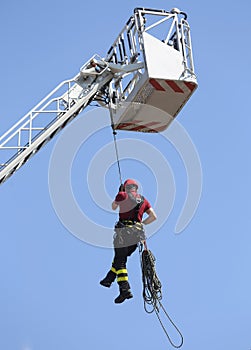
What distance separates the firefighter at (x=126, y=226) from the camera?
612 inches

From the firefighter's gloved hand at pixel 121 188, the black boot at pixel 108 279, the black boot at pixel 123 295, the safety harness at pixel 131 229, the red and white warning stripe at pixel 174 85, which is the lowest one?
the black boot at pixel 123 295

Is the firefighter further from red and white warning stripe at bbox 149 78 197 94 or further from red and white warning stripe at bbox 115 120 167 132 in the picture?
red and white warning stripe at bbox 149 78 197 94

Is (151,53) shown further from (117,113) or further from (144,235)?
(144,235)

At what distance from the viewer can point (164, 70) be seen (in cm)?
1552

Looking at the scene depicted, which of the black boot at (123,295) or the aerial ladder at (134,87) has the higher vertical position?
the aerial ladder at (134,87)

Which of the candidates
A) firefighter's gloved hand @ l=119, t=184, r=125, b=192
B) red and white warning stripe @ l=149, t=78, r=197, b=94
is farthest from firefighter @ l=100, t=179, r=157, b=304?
red and white warning stripe @ l=149, t=78, r=197, b=94

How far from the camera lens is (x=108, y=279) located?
15.6 meters

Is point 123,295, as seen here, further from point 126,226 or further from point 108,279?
point 126,226

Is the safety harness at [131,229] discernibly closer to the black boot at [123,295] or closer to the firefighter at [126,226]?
the firefighter at [126,226]

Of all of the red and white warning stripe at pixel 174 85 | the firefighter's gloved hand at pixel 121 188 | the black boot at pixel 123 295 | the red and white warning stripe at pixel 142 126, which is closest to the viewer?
the black boot at pixel 123 295

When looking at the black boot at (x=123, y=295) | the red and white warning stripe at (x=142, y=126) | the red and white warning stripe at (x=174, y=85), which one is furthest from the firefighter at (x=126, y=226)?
the red and white warning stripe at (x=174, y=85)

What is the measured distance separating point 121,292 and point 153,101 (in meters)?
3.80

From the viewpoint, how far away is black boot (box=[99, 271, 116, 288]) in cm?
1558

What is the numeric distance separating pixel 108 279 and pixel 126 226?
1081 mm
